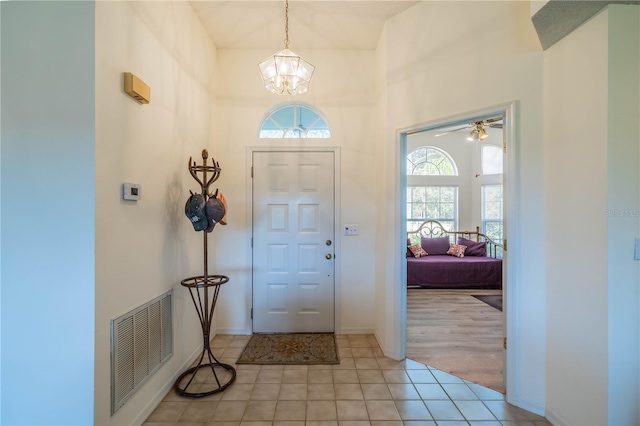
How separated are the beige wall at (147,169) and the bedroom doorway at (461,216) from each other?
6.46 ft

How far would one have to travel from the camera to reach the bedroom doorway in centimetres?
228

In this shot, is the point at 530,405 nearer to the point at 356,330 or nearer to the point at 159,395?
the point at 356,330

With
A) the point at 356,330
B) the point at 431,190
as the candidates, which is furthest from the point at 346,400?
the point at 431,190

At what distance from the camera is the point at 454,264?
5.12 m

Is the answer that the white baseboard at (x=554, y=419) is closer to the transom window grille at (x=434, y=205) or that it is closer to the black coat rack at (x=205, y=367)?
the black coat rack at (x=205, y=367)

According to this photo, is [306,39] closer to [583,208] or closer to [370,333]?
[583,208]

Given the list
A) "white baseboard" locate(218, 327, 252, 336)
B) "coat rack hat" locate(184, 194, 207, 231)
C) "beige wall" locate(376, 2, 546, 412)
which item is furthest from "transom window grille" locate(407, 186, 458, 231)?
"coat rack hat" locate(184, 194, 207, 231)

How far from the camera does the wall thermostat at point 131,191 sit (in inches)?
63.6

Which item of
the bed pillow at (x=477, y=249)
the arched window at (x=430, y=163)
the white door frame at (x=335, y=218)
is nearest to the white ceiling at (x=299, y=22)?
the white door frame at (x=335, y=218)

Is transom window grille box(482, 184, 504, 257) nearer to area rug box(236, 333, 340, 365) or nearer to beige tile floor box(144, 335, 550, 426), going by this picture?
beige tile floor box(144, 335, 550, 426)

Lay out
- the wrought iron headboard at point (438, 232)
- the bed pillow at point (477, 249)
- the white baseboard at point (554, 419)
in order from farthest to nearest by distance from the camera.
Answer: the wrought iron headboard at point (438, 232)
the bed pillow at point (477, 249)
the white baseboard at point (554, 419)

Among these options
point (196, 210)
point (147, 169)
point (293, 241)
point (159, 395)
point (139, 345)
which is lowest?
point (159, 395)

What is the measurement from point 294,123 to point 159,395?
276 centimetres

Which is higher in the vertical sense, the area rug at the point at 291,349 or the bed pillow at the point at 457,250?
the bed pillow at the point at 457,250
